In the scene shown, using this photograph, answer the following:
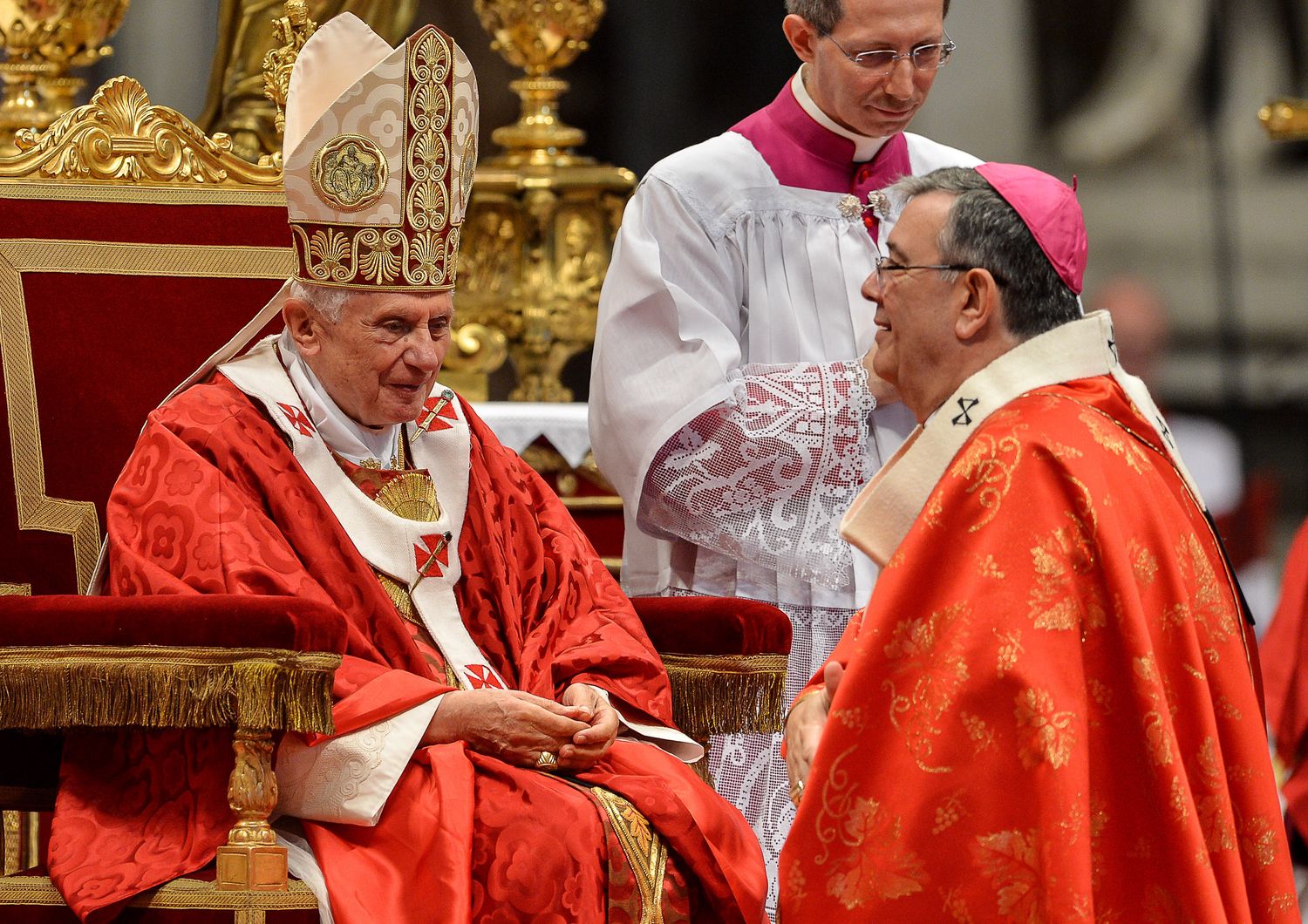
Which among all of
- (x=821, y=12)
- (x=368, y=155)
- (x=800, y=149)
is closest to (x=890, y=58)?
(x=821, y=12)

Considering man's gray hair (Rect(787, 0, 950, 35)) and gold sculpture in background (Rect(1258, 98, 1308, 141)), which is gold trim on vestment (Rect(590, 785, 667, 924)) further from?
gold sculpture in background (Rect(1258, 98, 1308, 141))

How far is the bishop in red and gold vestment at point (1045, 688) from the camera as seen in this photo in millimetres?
2635

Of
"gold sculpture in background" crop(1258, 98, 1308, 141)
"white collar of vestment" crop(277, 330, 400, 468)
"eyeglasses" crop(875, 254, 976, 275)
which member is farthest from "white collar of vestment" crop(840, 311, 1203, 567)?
"gold sculpture in background" crop(1258, 98, 1308, 141)

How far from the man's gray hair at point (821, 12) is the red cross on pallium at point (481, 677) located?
4.62ft

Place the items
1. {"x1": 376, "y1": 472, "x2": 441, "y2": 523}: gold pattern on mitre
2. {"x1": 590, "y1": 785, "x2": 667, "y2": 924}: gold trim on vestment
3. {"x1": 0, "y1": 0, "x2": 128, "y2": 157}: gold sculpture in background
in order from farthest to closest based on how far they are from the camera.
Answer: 1. {"x1": 0, "y1": 0, "x2": 128, "y2": 157}: gold sculpture in background
2. {"x1": 376, "y1": 472, "x2": 441, "y2": 523}: gold pattern on mitre
3. {"x1": 590, "y1": 785, "x2": 667, "y2": 924}: gold trim on vestment

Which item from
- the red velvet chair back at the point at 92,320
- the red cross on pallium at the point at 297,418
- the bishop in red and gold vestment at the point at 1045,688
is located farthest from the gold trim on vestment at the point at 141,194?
the bishop in red and gold vestment at the point at 1045,688

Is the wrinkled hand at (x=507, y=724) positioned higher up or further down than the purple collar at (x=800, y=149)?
further down

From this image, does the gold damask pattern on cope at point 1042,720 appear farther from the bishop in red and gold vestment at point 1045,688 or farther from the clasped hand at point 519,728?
the clasped hand at point 519,728

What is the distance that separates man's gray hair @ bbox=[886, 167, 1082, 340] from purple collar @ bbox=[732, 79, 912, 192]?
136cm

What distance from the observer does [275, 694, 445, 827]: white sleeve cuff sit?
3178 mm

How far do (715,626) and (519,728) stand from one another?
582mm

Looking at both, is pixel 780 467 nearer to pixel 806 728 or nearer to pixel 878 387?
pixel 878 387

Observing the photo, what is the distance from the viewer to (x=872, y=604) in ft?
9.18

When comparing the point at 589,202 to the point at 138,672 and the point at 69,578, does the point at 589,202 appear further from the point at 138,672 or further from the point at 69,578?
the point at 138,672
